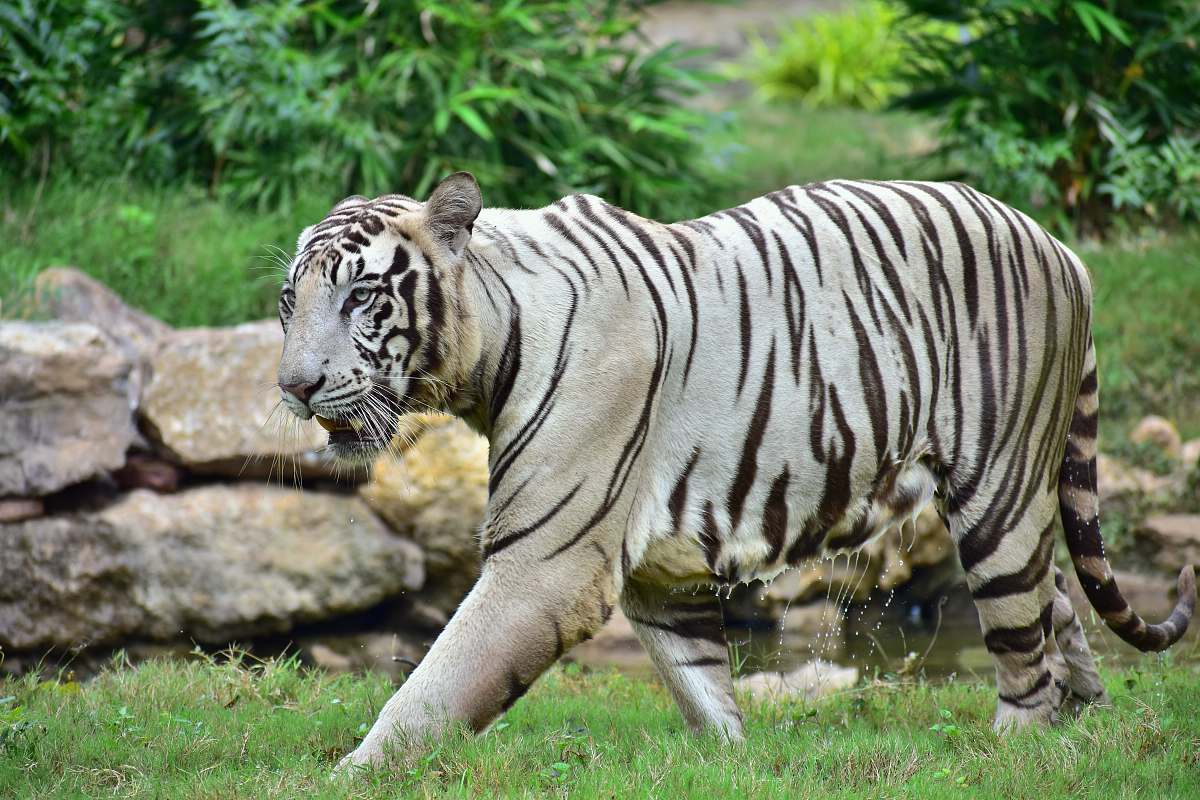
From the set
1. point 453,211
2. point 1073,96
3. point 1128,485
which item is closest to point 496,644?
point 453,211

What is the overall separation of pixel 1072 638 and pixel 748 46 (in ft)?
55.8

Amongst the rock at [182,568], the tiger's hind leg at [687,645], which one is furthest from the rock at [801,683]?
the rock at [182,568]

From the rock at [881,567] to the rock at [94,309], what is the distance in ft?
12.5

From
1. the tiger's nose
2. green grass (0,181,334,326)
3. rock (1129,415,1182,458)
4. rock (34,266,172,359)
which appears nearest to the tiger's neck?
the tiger's nose

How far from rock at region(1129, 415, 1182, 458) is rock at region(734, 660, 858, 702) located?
3292 mm

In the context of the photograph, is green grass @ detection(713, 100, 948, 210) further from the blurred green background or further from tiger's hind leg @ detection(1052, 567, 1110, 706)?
tiger's hind leg @ detection(1052, 567, 1110, 706)

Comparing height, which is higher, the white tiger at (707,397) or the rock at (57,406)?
the white tiger at (707,397)

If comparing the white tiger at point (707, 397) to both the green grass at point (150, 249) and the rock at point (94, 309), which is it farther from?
the green grass at point (150, 249)

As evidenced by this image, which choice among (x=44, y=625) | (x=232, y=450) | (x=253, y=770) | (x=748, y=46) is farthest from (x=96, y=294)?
(x=748, y=46)

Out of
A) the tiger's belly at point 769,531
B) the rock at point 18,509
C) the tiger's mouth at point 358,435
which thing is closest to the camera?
the tiger's mouth at point 358,435

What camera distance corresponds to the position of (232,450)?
23.5ft

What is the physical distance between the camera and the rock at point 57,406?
691 centimetres

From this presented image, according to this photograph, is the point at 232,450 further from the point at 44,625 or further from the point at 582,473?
the point at 582,473

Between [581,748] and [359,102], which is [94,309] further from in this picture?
[581,748]
